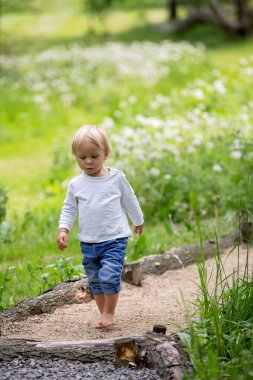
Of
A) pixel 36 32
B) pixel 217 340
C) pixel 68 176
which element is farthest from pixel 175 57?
pixel 217 340

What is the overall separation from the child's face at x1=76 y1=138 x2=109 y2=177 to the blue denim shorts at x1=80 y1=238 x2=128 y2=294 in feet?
1.50

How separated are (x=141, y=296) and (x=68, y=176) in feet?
16.4

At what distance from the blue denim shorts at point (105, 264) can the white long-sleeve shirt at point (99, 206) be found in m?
0.05

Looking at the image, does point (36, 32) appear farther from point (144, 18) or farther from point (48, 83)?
point (48, 83)

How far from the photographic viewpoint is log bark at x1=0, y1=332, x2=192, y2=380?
14.2 feet

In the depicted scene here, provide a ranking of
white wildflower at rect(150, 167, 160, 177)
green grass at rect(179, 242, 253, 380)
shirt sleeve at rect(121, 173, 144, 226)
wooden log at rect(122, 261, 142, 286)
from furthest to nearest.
→ white wildflower at rect(150, 167, 160, 177)
wooden log at rect(122, 261, 142, 286)
shirt sleeve at rect(121, 173, 144, 226)
green grass at rect(179, 242, 253, 380)

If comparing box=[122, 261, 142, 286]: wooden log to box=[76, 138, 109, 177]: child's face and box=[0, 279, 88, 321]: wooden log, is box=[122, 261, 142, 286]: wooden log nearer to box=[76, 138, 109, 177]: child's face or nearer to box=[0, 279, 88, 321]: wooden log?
box=[0, 279, 88, 321]: wooden log

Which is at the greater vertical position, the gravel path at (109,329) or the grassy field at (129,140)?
the gravel path at (109,329)

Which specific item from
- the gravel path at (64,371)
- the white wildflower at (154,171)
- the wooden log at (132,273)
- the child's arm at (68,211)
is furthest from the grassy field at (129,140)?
the gravel path at (64,371)

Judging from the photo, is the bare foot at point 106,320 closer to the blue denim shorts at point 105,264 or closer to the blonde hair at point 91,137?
the blue denim shorts at point 105,264

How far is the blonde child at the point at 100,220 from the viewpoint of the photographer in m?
5.08

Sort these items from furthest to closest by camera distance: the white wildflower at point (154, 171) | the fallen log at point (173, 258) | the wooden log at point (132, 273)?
the white wildflower at point (154, 171)
the fallen log at point (173, 258)
the wooden log at point (132, 273)

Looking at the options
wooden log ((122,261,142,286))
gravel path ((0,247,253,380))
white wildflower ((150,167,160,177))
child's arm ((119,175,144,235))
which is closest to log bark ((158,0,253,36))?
white wildflower ((150,167,160,177))

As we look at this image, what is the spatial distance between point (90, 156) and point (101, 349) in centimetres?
120
